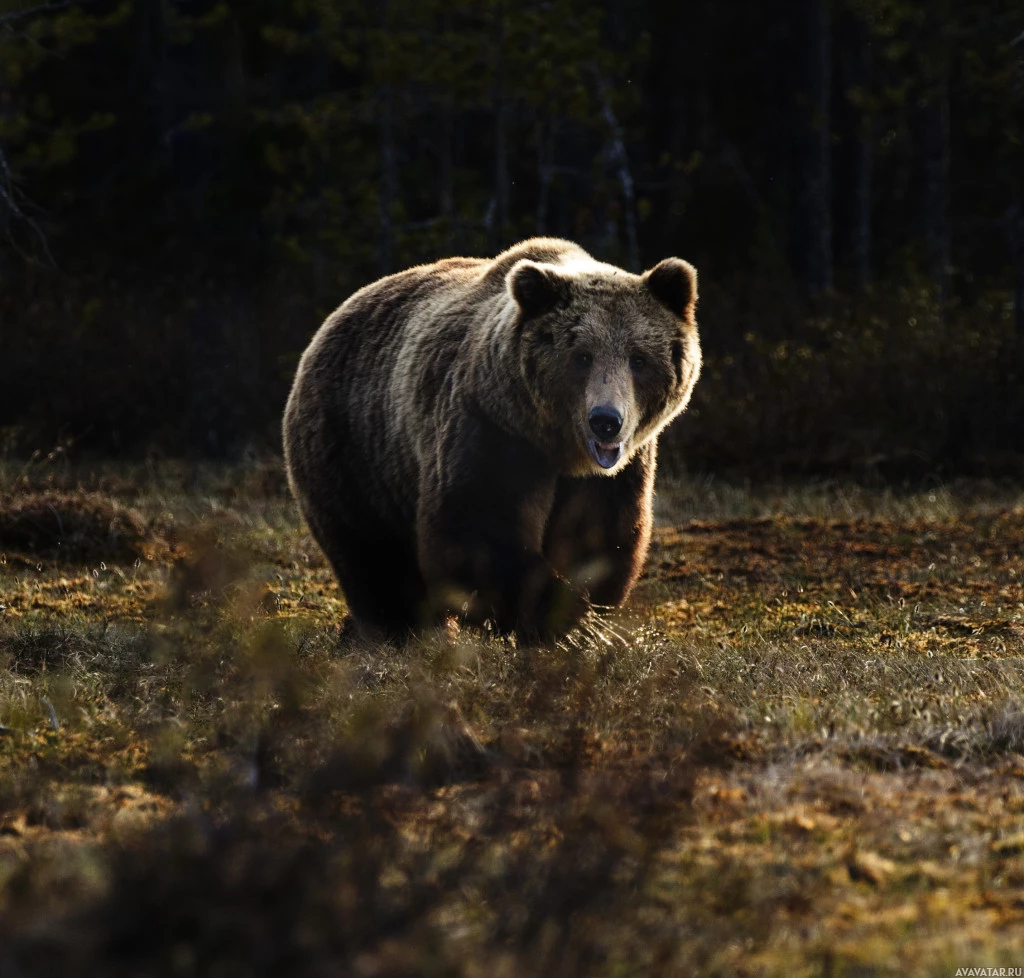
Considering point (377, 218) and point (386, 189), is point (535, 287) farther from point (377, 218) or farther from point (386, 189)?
point (377, 218)

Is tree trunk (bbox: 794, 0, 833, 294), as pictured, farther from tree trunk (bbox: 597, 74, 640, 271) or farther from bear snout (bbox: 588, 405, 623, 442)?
bear snout (bbox: 588, 405, 623, 442)

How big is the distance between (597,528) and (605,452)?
50 cm

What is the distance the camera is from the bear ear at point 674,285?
5.31 metres

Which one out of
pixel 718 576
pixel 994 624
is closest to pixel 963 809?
pixel 994 624

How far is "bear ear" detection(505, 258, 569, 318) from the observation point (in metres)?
5.22

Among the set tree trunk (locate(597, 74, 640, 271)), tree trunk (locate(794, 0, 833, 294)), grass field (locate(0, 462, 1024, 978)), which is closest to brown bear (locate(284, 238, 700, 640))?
grass field (locate(0, 462, 1024, 978))

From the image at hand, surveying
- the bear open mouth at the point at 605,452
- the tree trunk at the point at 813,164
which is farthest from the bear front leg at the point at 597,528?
the tree trunk at the point at 813,164

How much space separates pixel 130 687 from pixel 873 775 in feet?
8.61

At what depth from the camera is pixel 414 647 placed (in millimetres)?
5547

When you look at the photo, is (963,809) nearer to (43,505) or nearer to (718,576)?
(718,576)

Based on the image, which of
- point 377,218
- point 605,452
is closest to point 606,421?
point 605,452

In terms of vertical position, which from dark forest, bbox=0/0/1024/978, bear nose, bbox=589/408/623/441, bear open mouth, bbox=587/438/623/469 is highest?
bear nose, bbox=589/408/623/441

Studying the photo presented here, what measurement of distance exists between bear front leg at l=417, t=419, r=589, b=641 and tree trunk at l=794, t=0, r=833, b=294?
13582mm

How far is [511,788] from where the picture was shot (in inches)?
129
